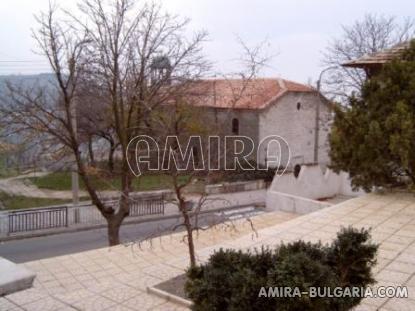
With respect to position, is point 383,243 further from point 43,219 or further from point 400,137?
point 43,219

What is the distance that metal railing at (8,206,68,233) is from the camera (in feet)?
51.8

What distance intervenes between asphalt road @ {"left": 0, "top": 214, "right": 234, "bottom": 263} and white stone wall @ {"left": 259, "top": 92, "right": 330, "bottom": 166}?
12683 mm

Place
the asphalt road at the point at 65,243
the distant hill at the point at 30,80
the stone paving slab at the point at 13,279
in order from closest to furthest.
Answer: the stone paving slab at the point at 13,279 → the asphalt road at the point at 65,243 → the distant hill at the point at 30,80

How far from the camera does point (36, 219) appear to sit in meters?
A: 16.2

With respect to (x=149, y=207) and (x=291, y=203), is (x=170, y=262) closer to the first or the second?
(x=291, y=203)

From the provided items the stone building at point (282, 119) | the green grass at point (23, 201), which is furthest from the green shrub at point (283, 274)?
the stone building at point (282, 119)

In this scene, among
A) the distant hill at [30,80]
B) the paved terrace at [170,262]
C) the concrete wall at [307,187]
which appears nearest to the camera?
the paved terrace at [170,262]

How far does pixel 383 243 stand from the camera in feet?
23.5

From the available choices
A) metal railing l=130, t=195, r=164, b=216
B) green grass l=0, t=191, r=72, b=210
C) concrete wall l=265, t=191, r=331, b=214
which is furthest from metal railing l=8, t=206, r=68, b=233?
concrete wall l=265, t=191, r=331, b=214

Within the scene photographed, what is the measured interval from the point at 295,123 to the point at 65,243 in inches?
759

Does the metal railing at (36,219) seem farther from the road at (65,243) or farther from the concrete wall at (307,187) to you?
the concrete wall at (307,187)

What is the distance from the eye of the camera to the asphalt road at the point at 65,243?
13.0m

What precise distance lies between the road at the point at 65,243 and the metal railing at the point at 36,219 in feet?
2.98

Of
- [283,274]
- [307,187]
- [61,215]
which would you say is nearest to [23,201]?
[61,215]
